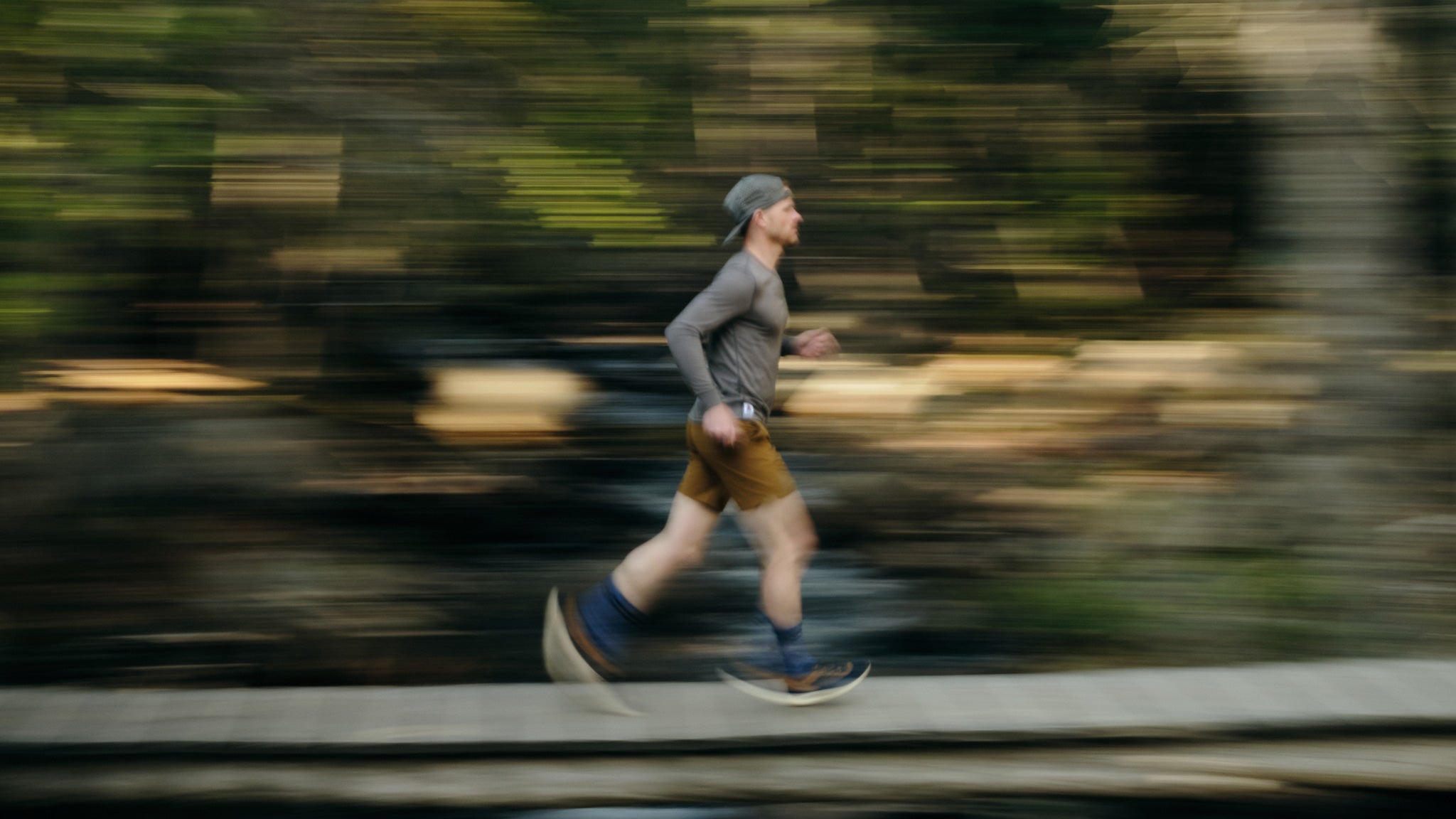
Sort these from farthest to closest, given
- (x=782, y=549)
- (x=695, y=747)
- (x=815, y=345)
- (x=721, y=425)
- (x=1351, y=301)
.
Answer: (x=1351, y=301)
(x=815, y=345)
(x=782, y=549)
(x=695, y=747)
(x=721, y=425)

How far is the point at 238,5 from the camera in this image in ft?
14.2

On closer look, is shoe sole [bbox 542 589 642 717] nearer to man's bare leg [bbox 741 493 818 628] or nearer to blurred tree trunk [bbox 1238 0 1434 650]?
man's bare leg [bbox 741 493 818 628]

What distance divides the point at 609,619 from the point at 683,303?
1421mm

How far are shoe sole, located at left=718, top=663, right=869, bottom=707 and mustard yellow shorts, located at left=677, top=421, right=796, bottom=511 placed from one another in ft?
1.81

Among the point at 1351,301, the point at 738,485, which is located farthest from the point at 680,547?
the point at 1351,301

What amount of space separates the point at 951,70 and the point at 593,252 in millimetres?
1462

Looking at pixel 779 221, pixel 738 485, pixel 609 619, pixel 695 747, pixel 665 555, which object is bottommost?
pixel 695 747

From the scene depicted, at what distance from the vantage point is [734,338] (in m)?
3.66

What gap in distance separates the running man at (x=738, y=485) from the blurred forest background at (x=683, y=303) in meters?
0.71

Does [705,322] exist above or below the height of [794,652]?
above

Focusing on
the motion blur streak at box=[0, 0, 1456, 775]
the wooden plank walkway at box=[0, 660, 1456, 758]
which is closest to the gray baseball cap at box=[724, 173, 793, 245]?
the motion blur streak at box=[0, 0, 1456, 775]

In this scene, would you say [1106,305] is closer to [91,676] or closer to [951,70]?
[951,70]

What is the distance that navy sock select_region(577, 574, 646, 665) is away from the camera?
3760 millimetres

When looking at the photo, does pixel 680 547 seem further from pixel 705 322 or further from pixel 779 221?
pixel 779 221
